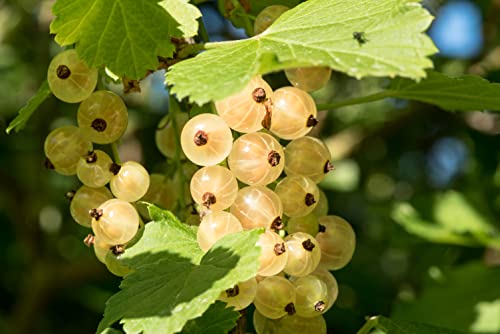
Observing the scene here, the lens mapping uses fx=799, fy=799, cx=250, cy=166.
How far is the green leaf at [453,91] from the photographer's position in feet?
3.41

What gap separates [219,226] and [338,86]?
1626mm

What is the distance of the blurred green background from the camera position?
6.13 ft

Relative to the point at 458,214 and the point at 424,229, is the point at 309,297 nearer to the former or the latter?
the point at 424,229

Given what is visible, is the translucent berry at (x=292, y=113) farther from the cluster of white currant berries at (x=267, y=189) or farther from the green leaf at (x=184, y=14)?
the green leaf at (x=184, y=14)

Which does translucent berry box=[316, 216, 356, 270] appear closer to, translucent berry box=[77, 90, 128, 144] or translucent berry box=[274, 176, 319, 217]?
translucent berry box=[274, 176, 319, 217]

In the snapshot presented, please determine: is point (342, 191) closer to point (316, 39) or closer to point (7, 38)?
point (7, 38)

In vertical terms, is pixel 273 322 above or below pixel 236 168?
below

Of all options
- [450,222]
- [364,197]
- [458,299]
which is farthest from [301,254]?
[364,197]

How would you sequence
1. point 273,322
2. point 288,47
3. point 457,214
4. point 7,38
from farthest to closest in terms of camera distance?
point 7,38 → point 457,214 → point 273,322 → point 288,47

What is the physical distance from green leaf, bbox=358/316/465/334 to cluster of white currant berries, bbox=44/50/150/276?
33 cm

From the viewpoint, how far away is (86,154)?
3.42 ft

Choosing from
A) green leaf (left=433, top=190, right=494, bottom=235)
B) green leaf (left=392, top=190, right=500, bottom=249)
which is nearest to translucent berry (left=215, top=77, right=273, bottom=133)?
green leaf (left=392, top=190, right=500, bottom=249)

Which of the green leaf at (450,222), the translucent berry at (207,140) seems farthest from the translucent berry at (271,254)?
the green leaf at (450,222)

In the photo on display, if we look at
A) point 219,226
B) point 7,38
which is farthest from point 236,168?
point 7,38
